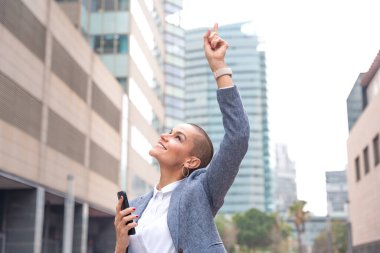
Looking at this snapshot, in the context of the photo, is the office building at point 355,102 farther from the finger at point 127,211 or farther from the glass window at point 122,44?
the finger at point 127,211

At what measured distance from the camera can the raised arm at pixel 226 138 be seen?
2703 mm

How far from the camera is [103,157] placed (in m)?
38.8

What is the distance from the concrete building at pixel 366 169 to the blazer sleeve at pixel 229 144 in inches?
1284

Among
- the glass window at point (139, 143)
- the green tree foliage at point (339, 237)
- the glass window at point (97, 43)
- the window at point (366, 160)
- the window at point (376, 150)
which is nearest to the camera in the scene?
the window at point (376, 150)

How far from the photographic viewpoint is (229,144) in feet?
8.86

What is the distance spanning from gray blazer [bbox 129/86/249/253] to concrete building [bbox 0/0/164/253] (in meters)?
21.2

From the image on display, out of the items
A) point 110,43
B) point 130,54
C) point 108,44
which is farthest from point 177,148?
point 108,44

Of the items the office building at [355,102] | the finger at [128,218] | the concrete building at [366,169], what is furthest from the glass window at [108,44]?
the finger at [128,218]

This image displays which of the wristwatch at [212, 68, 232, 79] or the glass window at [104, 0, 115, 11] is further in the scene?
the glass window at [104, 0, 115, 11]

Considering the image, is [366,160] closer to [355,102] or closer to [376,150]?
[376,150]

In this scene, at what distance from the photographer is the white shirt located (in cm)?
281

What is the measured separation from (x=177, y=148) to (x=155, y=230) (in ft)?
1.41

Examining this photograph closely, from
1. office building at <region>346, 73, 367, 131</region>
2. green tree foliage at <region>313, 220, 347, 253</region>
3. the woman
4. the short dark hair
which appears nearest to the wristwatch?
the woman

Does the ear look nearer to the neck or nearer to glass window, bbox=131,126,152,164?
the neck
